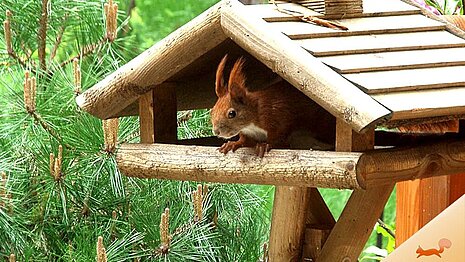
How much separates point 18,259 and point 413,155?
1.02 metres

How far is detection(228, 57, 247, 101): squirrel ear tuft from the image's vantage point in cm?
Result: 133

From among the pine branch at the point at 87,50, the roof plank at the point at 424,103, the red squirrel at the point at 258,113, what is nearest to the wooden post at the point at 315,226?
the red squirrel at the point at 258,113

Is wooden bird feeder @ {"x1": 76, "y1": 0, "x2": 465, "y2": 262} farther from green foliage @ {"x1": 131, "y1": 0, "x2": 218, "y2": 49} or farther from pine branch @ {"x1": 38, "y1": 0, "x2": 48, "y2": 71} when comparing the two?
green foliage @ {"x1": 131, "y1": 0, "x2": 218, "y2": 49}

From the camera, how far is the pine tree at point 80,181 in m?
1.98

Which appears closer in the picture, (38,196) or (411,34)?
(411,34)

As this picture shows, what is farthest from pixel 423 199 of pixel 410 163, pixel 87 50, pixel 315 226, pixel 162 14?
pixel 162 14

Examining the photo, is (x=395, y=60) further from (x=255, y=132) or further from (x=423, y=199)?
(x=423, y=199)

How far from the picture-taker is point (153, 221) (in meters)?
2.00

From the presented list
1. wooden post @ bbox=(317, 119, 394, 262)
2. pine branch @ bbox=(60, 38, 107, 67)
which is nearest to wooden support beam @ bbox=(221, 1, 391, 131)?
wooden post @ bbox=(317, 119, 394, 262)

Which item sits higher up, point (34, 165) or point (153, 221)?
point (34, 165)

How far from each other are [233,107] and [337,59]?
171 millimetres

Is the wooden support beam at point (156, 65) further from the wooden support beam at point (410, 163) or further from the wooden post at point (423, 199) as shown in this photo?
the wooden post at point (423, 199)

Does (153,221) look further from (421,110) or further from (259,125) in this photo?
(421,110)

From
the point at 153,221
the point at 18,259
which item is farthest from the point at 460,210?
the point at 18,259
